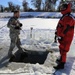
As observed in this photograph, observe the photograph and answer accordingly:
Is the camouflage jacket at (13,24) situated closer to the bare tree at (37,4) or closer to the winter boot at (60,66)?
the winter boot at (60,66)

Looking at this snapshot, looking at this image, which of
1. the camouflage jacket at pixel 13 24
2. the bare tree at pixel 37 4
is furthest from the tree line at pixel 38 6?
the camouflage jacket at pixel 13 24

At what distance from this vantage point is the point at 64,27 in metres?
5.18

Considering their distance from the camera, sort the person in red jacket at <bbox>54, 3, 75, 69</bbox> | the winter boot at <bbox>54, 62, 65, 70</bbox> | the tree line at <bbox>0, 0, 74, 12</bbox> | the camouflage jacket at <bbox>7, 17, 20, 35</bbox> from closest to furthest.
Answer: the person in red jacket at <bbox>54, 3, 75, 69</bbox> < the winter boot at <bbox>54, 62, 65, 70</bbox> < the camouflage jacket at <bbox>7, 17, 20, 35</bbox> < the tree line at <bbox>0, 0, 74, 12</bbox>

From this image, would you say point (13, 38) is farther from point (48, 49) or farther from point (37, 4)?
point (37, 4)

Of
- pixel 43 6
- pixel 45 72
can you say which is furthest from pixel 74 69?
pixel 43 6

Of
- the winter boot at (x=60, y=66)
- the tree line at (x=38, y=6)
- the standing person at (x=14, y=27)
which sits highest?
the standing person at (x=14, y=27)

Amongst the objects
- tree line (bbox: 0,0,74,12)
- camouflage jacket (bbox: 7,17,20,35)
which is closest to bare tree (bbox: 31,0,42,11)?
tree line (bbox: 0,0,74,12)

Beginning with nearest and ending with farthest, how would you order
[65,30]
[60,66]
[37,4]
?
[65,30] → [60,66] → [37,4]

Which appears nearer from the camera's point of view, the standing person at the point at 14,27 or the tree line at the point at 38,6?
the standing person at the point at 14,27

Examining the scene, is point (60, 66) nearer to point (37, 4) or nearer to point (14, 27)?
point (14, 27)

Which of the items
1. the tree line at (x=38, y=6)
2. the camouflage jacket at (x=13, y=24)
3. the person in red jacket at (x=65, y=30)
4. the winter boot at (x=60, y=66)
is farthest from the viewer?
the tree line at (x=38, y=6)

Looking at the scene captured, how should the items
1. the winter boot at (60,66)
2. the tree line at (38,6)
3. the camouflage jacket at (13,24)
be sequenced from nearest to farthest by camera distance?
the winter boot at (60,66)
the camouflage jacket at (13,24)
the tree line at (38,6)

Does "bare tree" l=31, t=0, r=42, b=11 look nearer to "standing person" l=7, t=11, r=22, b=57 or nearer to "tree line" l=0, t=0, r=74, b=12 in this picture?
"tree line" l=0, t=0, r=74, b=12

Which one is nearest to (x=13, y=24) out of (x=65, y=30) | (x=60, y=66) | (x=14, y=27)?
(x=14, y=27)
